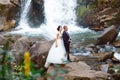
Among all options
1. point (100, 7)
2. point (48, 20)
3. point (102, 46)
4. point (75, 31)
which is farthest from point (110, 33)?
point (48, 20)

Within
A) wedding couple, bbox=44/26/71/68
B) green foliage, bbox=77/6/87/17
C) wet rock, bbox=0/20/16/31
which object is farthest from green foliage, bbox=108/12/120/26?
wedding couple, bbox=44/26/71/68

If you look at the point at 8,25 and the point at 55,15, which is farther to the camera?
the point at 55,15

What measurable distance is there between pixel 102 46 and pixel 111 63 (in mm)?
3800

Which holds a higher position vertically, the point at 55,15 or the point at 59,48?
the point at 59,48

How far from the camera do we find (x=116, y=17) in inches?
838

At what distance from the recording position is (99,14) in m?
21.7

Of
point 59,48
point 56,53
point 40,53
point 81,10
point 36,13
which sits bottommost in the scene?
point 36,13

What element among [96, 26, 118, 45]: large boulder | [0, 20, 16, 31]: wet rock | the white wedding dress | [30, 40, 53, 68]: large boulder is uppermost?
the white wedding dress

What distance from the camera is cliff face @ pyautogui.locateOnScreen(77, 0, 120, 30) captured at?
68.8ft

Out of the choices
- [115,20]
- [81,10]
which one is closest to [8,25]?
[81,10]

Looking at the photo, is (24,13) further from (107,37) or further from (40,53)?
(40,53)

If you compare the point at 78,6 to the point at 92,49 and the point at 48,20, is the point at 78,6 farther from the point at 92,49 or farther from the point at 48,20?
the point at 92,49

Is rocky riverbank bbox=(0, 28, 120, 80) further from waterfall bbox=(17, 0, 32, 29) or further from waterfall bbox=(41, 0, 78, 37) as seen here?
waterfall bbox=(17, 0, 32, 29)

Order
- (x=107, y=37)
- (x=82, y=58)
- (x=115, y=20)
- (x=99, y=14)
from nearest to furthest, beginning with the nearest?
(x=82, y=58)
(x=107, y=37)
(x=115, y=20)
(x=99, y=14)
